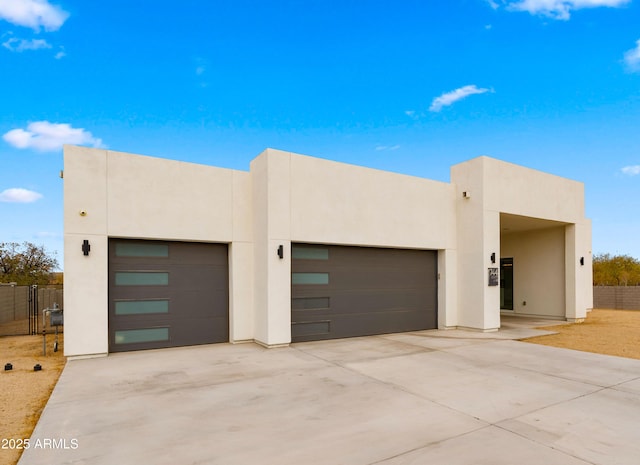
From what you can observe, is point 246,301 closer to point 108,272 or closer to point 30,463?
point 108,272

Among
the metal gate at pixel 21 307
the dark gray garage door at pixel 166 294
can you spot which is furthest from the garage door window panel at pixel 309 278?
the metal gate at pixel 21 307

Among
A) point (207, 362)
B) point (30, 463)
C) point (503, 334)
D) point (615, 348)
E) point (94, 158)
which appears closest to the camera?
point (30, 463)

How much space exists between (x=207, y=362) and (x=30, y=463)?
148 inches

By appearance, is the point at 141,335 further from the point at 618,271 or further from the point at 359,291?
the point at 618,271

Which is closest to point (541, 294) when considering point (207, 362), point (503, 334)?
point (503, 334)

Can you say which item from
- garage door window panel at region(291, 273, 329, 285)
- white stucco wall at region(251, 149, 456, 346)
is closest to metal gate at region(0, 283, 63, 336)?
white stucco wall at region(251, 149, 456, 346)

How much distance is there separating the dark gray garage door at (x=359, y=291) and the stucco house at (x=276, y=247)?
0.12 ft

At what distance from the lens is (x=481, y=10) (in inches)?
433

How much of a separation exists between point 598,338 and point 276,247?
29.4 feet

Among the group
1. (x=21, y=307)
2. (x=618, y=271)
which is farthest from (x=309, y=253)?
(x=618, y=271)

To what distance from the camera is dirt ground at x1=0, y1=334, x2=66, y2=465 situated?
150 inches

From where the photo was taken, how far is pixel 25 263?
2508 centimetres

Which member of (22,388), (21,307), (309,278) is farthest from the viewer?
(21,307)

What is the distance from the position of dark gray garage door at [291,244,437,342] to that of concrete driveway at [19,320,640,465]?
185 cm
